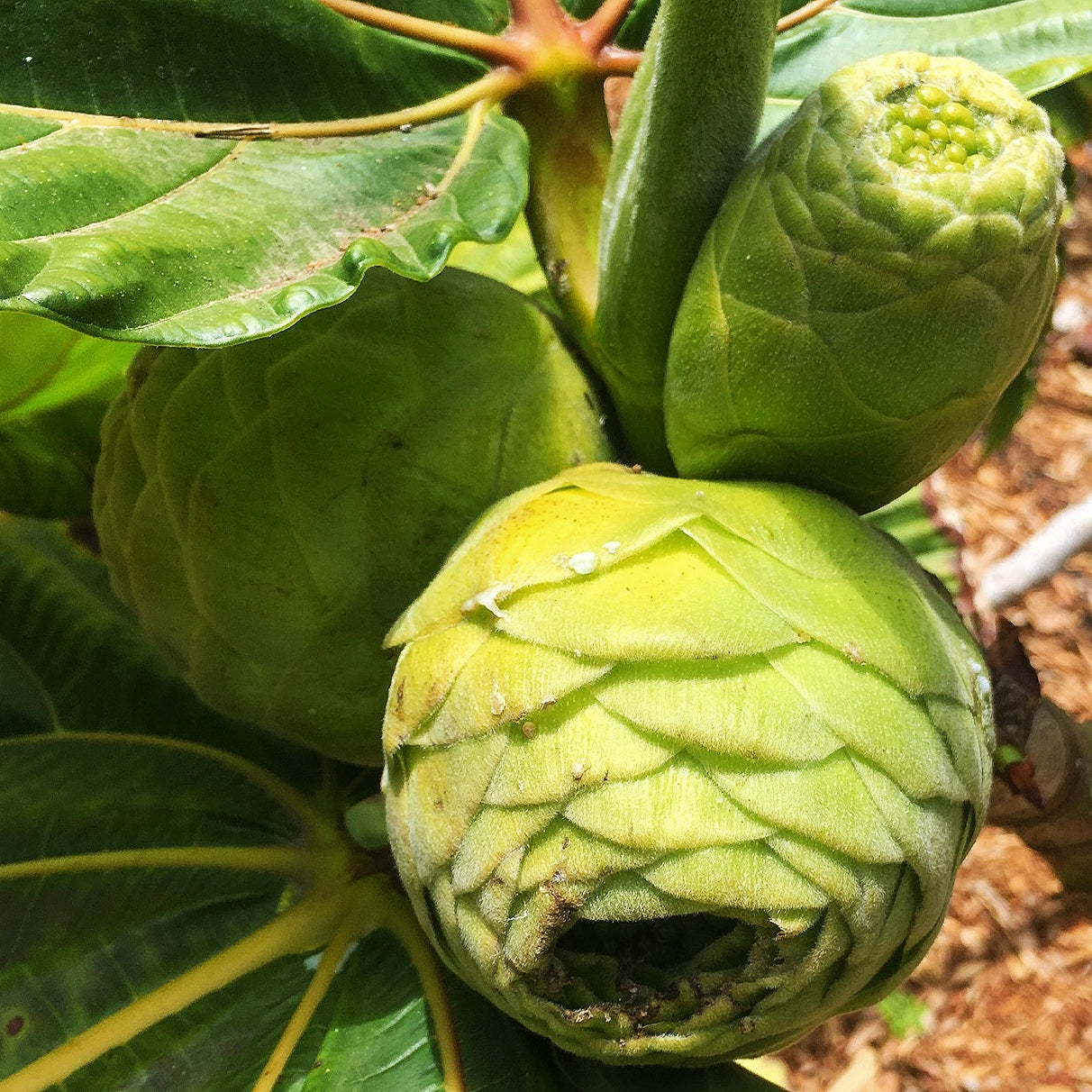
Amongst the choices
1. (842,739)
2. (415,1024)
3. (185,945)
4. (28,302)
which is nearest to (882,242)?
(842,739)

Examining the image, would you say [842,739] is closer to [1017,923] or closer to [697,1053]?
[697,1053]

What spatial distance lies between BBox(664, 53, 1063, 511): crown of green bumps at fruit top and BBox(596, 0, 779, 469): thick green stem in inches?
1.4

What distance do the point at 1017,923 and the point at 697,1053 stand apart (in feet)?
4.84

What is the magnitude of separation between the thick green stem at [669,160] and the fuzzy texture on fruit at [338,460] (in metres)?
0.10

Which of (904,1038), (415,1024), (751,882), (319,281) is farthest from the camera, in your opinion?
(904,1038)

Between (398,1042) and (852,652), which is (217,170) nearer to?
(852,652)

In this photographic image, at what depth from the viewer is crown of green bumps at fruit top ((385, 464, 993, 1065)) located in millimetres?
684

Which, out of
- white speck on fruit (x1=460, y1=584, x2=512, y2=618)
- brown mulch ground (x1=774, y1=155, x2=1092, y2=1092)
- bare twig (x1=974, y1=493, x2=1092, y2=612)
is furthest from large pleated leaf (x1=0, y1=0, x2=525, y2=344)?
bare twig (x1=974, y1=493, x2=1092, y2=612)

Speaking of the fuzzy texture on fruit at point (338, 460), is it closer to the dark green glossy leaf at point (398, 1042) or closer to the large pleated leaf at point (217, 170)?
the large pleated leaf at point (217, 170)

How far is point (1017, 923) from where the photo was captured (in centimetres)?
202

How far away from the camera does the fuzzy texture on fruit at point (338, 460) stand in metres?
0.95

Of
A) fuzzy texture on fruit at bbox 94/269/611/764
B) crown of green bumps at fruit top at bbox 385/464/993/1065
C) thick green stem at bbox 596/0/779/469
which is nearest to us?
crown of green bumps at fruit top at bbox 385/464/993/1065

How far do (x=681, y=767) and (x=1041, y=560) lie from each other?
1.38 metres

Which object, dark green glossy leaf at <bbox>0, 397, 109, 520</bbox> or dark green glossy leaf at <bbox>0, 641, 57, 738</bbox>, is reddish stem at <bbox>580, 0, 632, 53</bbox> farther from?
dark green glossy leaf at <bbox>0, 641, 57, 738</bbox>
